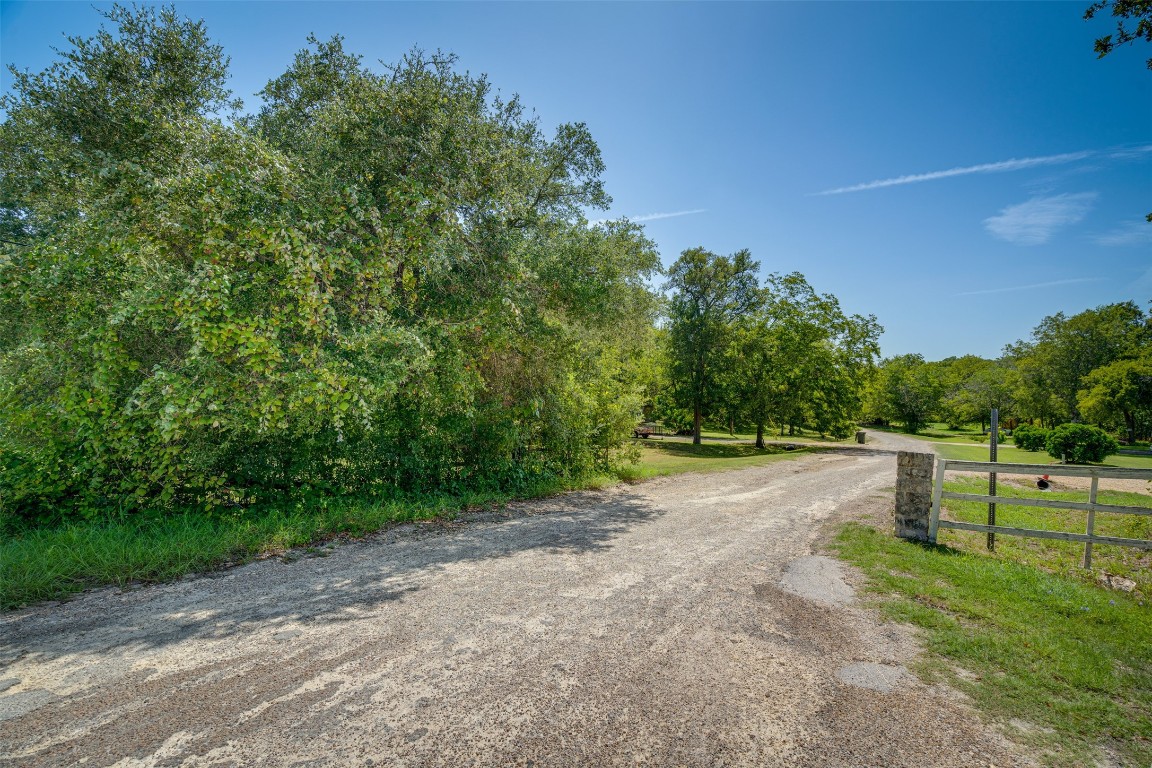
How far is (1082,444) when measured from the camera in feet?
75.5

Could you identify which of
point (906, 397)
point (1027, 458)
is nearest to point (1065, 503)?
point (1027, 458)

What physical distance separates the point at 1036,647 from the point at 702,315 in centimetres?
2577

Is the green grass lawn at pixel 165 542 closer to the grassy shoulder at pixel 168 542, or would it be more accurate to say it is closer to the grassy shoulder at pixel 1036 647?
the grassy shoulder at pixel 168 542

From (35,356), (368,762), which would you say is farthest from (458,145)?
(368,762)

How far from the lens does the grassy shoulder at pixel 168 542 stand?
4871 millimetres

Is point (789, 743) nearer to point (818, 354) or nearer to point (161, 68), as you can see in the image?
point (161, 68)

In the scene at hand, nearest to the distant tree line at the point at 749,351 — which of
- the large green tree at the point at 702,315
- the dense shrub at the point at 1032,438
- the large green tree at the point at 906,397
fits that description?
the large green tree at the point at 702,315

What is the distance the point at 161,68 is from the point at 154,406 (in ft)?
24.6

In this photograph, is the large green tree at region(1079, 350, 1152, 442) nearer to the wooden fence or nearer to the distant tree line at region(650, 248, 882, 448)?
the distant tree line at region(650, 248, 882, 448)

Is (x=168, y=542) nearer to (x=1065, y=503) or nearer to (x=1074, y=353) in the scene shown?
(x=1065, y=503)

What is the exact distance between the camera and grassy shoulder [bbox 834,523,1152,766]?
2.92 meters

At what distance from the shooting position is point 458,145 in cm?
861

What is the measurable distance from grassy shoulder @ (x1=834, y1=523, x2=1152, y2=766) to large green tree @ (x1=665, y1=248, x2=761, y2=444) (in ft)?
74.0

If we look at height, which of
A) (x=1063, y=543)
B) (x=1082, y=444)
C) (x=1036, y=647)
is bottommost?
(x=1063, y=543)
